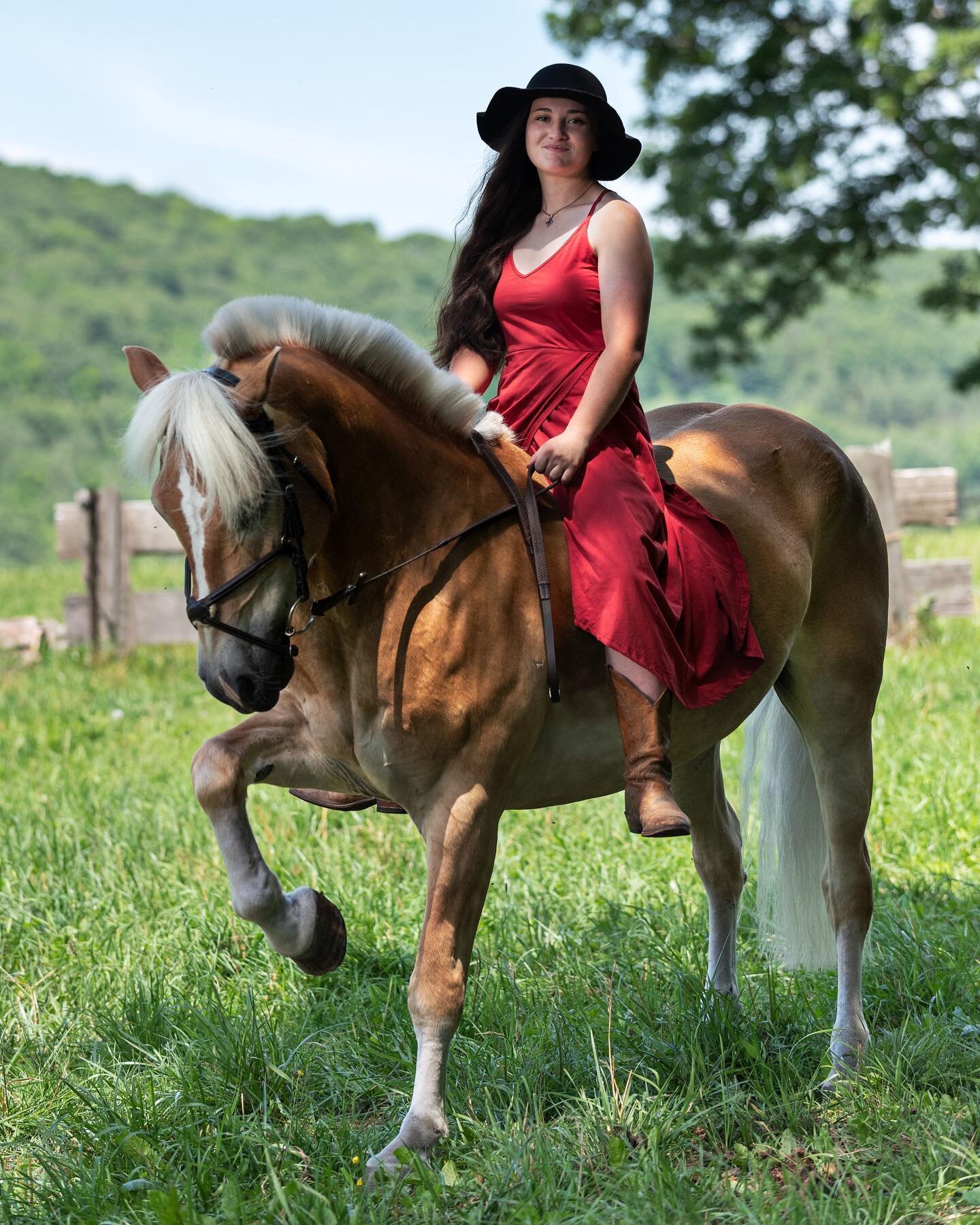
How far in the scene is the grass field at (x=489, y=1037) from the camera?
9.63ft

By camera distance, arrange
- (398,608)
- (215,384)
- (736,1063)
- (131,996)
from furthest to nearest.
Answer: (131,996) < (736,1063) < (398,608) < (215,384)

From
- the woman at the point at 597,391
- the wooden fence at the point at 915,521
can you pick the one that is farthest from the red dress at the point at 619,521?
the wooden fence at the point at 915,521

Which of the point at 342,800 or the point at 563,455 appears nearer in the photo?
the point at 563,455

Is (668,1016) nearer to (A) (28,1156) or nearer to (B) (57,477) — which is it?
(A) (28,1156)

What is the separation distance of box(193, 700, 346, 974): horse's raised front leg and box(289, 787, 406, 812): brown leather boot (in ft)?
0.90

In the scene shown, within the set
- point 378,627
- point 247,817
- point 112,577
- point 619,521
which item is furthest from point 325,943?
point 112,577

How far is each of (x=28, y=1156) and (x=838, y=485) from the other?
3282 mm

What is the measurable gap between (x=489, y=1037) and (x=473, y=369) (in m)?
2.03

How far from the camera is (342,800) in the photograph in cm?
367

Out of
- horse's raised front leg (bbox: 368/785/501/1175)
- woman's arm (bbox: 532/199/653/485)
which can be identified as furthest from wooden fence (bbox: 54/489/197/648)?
horse's raised front leg (bbox: 368/785/501/1175)

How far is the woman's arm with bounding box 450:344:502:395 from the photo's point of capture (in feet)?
12.1

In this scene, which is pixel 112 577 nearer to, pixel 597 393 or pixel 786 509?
pixel 786 509

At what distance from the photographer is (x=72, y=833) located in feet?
19.0

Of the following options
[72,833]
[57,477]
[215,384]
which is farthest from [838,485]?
[57,477]
